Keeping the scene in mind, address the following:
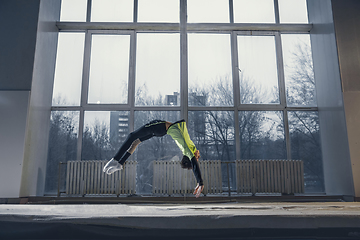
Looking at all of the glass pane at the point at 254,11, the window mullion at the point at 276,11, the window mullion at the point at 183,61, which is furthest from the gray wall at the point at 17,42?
the window mullion at the point at 276,11

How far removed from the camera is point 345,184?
5258mm

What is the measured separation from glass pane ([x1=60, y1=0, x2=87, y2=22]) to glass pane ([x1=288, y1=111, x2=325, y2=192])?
211 inches

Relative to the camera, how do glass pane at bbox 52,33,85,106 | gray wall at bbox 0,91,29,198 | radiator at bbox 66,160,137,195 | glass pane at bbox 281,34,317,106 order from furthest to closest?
glass pane at bbox 281,34,317,106 < glass pane at bbox 52,33,85,106 < radiator at bbox 66,160,137,195 < gray wall at bbox 0,91,29,198

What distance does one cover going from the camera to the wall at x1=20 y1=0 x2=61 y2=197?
17.2 feet

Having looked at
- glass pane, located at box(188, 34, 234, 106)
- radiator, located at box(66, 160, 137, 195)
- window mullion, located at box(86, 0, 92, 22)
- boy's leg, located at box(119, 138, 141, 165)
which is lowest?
radiator, located at box(66, 160, 137, 195)

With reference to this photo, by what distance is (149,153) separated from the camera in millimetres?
5953

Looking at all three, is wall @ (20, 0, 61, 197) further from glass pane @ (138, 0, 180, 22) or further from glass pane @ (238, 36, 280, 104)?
glass pane @ (238, 36, 280, 104)

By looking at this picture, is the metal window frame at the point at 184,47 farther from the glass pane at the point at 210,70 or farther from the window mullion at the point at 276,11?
the glass pane at the point at 210,70

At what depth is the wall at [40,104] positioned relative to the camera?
207 inches

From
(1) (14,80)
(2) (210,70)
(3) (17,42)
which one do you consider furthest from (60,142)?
(2) (210,70)

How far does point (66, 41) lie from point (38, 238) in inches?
214

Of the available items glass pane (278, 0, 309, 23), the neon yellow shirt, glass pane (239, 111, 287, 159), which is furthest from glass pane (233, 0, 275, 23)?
the neon yellow shirt

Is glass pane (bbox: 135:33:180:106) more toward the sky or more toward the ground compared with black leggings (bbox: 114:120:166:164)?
more toward the sky

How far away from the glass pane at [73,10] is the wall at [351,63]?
551cm
